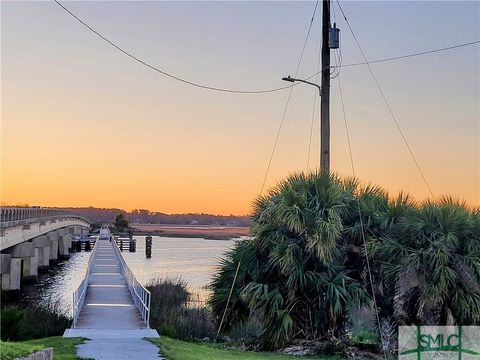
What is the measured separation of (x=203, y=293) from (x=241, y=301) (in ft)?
69.0

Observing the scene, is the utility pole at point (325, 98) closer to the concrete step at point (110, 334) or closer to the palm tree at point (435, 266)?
the palm tree at point (435, 266)

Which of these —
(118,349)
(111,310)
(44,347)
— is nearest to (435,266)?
(118,349)

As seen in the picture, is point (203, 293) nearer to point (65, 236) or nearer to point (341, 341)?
point (341, 341)

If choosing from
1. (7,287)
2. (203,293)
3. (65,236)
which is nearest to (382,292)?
(203,293)

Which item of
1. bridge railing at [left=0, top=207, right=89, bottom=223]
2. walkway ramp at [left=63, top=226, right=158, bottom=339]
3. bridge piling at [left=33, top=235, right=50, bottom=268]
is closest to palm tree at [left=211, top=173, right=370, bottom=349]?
walkway ramp at [left=63, top=226, right=158, bottom=339]

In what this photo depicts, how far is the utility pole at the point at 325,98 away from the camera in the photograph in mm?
19484

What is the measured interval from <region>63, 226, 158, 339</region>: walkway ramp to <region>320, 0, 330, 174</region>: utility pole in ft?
22.4

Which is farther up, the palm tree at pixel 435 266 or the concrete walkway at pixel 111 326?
the palm tree at pixel 435 266

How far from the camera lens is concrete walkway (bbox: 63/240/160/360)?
12805 millimetres

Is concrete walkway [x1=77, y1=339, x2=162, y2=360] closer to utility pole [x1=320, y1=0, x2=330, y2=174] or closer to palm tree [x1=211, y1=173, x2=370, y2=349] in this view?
palm tree [x1=211, y1=173, x2=370, y2=349]

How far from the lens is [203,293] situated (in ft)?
120

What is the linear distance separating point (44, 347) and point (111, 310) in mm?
10866

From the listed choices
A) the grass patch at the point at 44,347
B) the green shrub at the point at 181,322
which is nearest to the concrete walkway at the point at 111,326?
the grass patch at the point at 44,347

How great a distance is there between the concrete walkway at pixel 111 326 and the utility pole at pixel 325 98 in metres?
7.46
